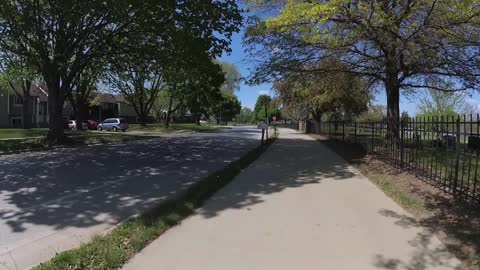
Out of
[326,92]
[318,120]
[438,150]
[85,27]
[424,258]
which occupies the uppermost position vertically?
[85,27]

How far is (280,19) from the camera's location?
13.3 m

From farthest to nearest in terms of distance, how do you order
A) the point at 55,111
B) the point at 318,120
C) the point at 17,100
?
the point at 17,100, the point at 318,120, the point at 55,111

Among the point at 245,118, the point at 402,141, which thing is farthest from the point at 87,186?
the point at 245,118

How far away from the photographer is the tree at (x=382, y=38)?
13.4 meters

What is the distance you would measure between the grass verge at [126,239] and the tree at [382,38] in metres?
5.98

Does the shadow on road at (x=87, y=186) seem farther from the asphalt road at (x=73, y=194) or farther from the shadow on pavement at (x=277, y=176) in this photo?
the shadow on pavement at (x=277, y=176)

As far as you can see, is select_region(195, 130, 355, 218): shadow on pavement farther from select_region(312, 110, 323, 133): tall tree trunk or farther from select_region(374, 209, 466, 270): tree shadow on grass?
select_region(312, 110, 323, 133): tall tree trunk

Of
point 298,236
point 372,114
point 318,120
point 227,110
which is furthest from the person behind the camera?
point 227,110

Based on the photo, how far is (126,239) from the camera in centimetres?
627

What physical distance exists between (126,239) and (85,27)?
67.4 feet

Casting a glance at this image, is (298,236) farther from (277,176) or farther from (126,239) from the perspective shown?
(277,176)

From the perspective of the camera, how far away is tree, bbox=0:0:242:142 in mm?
20953

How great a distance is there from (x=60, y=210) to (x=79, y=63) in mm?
20108


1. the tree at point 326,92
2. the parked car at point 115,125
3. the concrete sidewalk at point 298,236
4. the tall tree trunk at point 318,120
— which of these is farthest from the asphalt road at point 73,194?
the parked car at point 115,125
